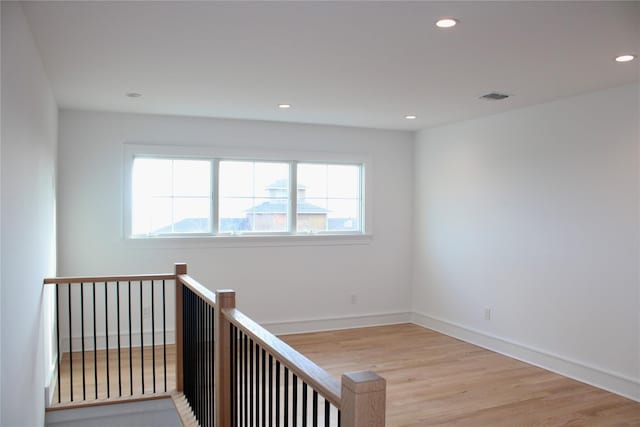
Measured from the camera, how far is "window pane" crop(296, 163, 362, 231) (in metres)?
5.95

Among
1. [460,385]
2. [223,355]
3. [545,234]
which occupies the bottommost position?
[460,385]

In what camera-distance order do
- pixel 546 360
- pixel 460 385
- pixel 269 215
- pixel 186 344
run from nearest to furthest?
pixel 186 344 < pixel 460 385 < pixel 546 360 < pixel 269 215

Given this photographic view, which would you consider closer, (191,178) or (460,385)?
(460,385)

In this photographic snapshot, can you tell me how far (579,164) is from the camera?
4.29 meters

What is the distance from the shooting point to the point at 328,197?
6.09 metres

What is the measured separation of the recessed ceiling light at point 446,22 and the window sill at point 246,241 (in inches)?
139

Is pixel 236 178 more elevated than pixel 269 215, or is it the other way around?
pixel 236 178

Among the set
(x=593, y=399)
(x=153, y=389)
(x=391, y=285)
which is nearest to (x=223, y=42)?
(x=153, y=389)

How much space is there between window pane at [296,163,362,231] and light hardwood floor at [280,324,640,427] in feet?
4.33

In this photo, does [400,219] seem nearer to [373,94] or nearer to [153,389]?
[373,94]

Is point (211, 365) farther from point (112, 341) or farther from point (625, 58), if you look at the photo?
point (625, 58)

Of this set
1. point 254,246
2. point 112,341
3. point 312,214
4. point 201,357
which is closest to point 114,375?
point 112,341

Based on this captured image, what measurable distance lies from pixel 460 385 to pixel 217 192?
3109mm

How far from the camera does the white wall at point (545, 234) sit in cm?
396
